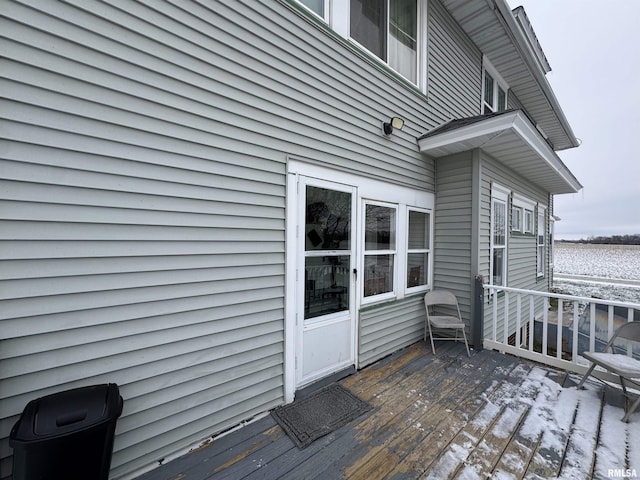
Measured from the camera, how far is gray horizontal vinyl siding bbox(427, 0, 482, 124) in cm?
425

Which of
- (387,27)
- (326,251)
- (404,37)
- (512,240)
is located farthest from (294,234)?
(512,240)

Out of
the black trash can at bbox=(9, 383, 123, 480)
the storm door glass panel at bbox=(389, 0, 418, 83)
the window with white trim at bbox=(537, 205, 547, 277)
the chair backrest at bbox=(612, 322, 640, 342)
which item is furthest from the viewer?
the window with white trim at bbox=(537, 205, 547, 277)

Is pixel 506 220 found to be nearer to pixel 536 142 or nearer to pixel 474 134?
pixel 536 142

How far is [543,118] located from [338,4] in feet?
25.6

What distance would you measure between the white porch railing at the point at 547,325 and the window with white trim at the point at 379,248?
148cm

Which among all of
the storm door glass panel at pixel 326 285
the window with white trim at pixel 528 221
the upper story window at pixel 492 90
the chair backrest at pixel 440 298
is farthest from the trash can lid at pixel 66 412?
the window with white trim at pixel 528 221

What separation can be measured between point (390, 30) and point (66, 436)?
5.14 meters

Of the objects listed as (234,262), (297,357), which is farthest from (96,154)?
(297,357)

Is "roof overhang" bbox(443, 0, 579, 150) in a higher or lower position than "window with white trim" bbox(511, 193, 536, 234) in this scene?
higher

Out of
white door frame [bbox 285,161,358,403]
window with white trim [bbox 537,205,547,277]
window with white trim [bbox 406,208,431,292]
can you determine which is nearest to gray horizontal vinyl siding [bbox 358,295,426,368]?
window with white trim [bbox 406,208,431,292]

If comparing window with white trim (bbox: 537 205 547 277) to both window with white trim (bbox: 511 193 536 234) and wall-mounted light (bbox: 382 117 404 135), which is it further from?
wall-mounted light (bbox: 382 117 404 135)

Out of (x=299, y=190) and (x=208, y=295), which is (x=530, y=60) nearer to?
(x=299, y=190)

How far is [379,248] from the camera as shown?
141 inches

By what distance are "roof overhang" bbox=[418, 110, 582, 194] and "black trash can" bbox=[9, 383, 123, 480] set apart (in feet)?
14.4
